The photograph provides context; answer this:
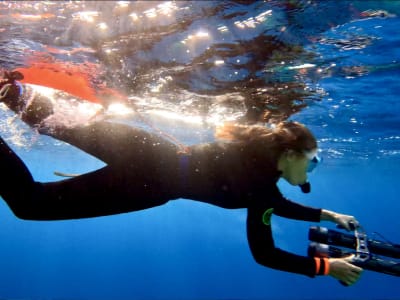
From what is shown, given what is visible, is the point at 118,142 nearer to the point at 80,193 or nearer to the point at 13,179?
the point at 80,193

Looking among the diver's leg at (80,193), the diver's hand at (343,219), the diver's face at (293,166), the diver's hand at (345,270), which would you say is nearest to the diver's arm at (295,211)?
the diver's hand at (343,219)

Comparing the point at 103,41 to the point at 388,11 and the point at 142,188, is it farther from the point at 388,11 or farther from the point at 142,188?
the point at 388,11

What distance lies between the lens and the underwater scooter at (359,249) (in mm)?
4176

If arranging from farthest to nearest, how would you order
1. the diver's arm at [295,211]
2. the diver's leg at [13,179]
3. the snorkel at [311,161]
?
the diver's arm at [295,211]
the snorkel at [311,161]
the diver's leg at [13,179]

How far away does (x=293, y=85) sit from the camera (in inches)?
429

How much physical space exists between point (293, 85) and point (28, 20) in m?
8.15

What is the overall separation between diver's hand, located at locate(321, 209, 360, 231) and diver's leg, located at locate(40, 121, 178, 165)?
10.2 feet

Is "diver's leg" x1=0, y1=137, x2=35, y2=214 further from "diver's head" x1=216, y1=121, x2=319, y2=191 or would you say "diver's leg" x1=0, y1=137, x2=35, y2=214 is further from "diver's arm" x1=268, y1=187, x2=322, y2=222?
Answer: "diver's arm" x1=268, y1=187, x2=322, y2=222

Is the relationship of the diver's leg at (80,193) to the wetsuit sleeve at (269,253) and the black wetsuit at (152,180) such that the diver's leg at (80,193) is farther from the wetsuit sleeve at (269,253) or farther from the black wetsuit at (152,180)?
the wetsuit sleeve at (269,253)

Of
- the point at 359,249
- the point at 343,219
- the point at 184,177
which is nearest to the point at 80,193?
the point at 184,177

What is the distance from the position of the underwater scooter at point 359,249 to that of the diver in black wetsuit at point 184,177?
0.27 metres

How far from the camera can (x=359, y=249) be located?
170 inches

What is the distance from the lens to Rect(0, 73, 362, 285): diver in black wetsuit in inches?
164

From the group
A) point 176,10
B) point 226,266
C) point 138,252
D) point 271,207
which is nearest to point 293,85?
point 176,10
